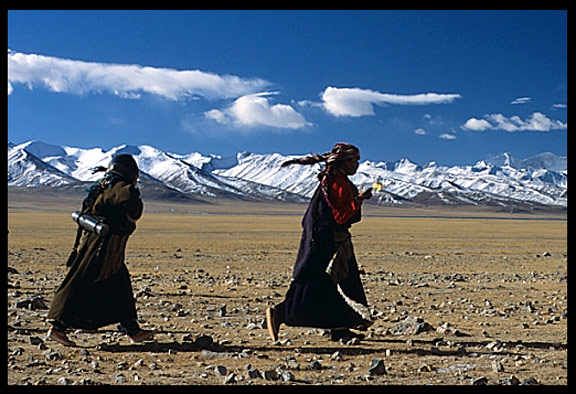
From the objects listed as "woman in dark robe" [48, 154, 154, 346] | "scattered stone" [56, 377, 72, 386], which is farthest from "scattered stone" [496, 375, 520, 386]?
"woman in dark robe" [48, 154, 154, 346]

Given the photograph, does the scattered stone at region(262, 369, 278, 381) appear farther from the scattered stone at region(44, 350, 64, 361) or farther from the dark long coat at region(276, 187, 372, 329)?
the scattered stone at region(44, 350, 64, 361)

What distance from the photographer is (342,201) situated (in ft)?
26.8

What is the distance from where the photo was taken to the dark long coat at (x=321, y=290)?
795cm

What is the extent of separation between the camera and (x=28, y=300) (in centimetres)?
1091

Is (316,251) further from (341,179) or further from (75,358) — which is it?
(75,358)

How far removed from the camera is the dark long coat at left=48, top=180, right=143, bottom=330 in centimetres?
779

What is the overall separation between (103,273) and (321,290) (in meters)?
2.54

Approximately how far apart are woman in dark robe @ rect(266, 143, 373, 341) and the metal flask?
2145mm

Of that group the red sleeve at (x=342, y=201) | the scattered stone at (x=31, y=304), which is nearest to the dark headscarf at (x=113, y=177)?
the red sleeve at (x=342, y=201)

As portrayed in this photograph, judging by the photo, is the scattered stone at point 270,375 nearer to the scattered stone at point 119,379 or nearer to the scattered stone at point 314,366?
the scattered stone at point 314,366

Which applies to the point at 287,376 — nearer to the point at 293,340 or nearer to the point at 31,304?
the point at 293,340

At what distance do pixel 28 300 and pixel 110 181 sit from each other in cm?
389

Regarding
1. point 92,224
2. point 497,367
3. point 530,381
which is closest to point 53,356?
point 92,224
